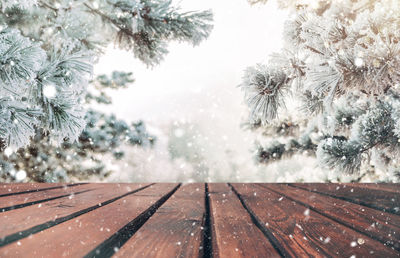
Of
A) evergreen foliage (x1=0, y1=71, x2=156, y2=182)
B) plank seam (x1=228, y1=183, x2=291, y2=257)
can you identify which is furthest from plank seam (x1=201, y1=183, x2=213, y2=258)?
evergreen foliage (x1=0, y1=71, x2=156, y2=182)

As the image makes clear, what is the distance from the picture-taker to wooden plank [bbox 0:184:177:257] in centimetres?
67

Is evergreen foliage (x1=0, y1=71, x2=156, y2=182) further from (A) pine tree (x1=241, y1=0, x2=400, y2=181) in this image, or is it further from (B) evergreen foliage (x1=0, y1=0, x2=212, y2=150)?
(A) pine tree (x1=241, y1=0, x2=400, y2=181)

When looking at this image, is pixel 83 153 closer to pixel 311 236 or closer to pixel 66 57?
pixel 66 57

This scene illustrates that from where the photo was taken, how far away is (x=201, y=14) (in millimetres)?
2350

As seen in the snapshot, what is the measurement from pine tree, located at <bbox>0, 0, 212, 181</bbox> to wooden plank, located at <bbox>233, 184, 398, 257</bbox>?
1.30 meters

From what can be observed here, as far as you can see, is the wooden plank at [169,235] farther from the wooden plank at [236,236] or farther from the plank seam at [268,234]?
the plank seam at [268,234]

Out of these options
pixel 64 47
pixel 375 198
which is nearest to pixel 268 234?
pixel 375 198

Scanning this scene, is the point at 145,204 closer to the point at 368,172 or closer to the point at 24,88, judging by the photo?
the point at 24,88

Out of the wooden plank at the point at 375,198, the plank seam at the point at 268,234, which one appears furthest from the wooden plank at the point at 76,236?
the wooden plank at the point at 375,198

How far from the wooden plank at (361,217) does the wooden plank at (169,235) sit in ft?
1.95

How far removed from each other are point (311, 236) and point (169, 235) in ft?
1.56

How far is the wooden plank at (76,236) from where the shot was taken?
674 mm

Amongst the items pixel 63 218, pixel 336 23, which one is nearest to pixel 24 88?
pixel 63 218

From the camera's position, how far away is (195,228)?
35.0 inches
